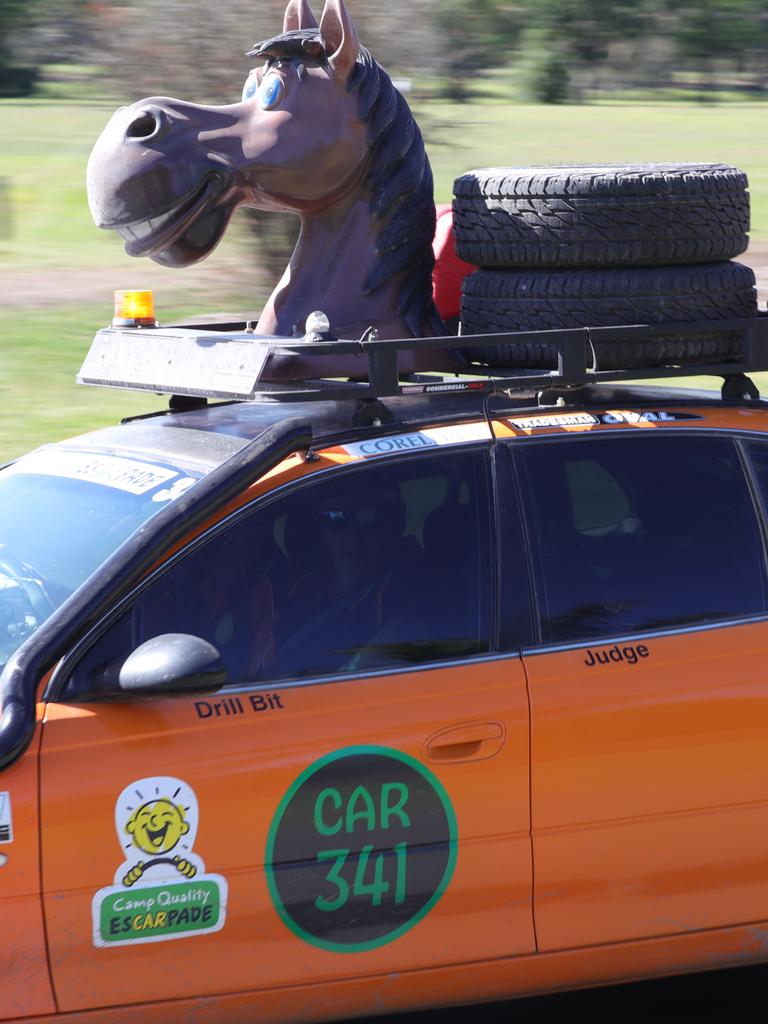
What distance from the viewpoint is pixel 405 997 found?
12.0 ft

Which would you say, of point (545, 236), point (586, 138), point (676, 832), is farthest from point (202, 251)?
point (586, 138)

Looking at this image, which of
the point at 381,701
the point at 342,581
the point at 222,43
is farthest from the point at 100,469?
the point at 222,43

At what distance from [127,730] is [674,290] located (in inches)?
77.7

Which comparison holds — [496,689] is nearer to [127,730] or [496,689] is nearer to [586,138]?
[127,730]

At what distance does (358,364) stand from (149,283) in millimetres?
14798

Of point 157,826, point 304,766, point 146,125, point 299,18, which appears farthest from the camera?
point 299,18

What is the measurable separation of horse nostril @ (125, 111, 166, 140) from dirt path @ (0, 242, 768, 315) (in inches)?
374

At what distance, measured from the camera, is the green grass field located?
1278cm

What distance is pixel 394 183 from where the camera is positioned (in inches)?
187

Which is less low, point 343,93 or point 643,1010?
point 343,93

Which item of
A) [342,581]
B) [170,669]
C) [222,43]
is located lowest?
[222,43]

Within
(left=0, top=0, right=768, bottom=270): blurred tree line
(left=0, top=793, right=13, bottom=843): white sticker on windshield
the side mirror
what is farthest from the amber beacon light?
(left=0, top=0, right=768, bottom=270): blurred tree line

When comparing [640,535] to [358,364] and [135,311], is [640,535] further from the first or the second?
[135,311]

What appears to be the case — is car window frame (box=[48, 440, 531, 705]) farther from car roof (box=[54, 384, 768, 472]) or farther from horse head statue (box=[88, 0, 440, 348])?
horse head statue (box=[88, 0, 440, 348])
